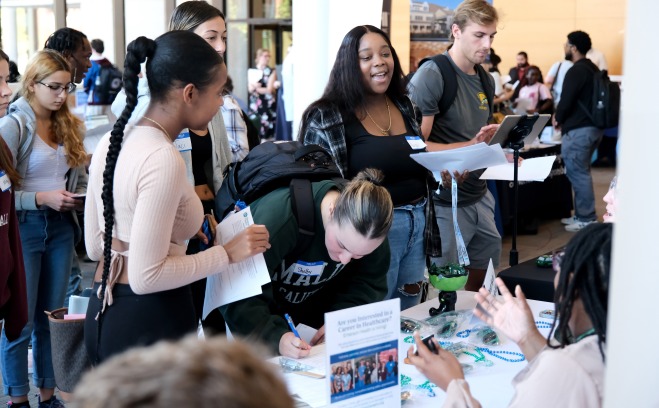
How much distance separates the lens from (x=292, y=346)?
2148 millimetres

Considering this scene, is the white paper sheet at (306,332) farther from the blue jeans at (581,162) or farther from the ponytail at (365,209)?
the blue jeans at (581,162)

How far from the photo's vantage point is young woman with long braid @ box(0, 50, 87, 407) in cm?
312

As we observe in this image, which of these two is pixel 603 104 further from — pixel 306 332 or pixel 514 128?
pixel 306 332

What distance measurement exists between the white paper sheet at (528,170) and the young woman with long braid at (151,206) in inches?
74.8

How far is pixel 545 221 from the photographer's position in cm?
802

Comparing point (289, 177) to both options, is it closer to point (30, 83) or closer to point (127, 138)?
point (127, 138)

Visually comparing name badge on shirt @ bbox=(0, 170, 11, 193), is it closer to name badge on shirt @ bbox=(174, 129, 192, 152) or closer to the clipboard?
name badge on shirt @ bbox=(174, 129, 192, 152)

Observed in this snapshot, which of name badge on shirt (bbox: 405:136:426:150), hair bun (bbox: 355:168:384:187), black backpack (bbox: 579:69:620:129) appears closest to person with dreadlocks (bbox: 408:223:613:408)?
hair bun (bbox: 355:168:384:187)

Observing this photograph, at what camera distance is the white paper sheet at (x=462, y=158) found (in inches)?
116

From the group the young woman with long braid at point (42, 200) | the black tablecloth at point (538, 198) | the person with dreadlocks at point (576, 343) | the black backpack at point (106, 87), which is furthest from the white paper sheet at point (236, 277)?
the black backpack at point (106, 87)

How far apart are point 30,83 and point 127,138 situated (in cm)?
148

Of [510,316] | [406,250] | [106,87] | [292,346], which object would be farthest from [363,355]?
[106,87]

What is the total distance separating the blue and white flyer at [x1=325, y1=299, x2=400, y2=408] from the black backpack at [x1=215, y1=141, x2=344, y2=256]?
2.11 ft

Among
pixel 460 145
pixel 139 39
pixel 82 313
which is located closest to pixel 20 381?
pixel 82 313
